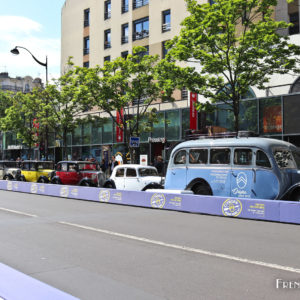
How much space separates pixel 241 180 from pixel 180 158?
2866mm

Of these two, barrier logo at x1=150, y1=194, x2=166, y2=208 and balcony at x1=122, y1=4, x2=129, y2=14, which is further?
balcony at x1=122, y1=4, x2=129, y2=14

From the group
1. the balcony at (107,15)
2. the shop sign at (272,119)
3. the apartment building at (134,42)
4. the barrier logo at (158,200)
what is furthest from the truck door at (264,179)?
the balcony at (107,15)

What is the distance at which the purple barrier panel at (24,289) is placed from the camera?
169 inches

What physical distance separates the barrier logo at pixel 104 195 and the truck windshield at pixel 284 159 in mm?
7253

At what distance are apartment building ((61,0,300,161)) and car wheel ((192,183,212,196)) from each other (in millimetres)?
11167

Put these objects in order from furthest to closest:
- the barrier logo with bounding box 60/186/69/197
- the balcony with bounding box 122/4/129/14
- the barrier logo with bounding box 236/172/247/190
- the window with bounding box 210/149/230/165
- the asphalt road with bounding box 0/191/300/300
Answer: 1. the balcony with bounding box 122/4/129/14
2. the barrier logo with bounding box 60/186/69/197
3. the window with bounding box 210/149/230/165
4. the barrier logo with bounding box 236/172/247/190
5. the asphalt road with bounding box 0/191/300/300

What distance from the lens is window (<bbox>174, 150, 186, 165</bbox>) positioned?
15.2 meters

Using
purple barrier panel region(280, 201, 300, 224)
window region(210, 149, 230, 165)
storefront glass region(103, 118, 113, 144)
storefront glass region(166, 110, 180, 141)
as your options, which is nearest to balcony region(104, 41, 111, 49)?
storefront glass region(103, 118, 113, 144)

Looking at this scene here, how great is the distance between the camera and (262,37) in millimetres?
17859

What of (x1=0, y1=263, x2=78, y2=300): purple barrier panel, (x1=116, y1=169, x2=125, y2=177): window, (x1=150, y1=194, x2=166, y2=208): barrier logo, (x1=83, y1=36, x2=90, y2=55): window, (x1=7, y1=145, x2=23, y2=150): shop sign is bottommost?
(x1=150, y1=194, x2=166, y2=208): barrier logo

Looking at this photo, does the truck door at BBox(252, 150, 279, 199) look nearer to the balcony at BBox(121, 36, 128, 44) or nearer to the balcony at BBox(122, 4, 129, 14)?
the balcony at BBox(121, 36, 128, 44)

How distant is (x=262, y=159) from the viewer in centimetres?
1284

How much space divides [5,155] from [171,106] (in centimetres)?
2892

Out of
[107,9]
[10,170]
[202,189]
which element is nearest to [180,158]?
[202,189]
